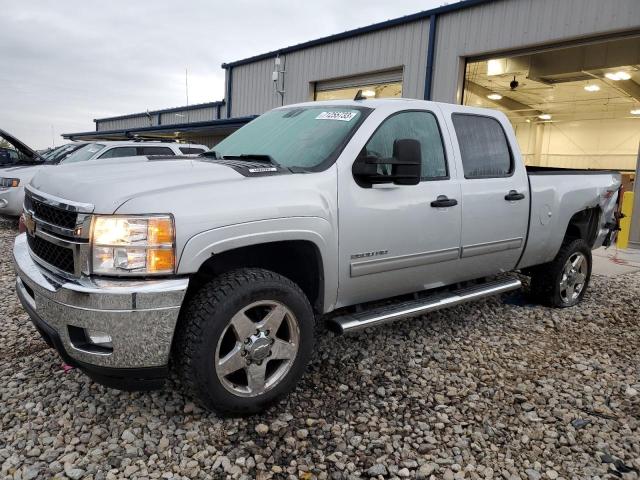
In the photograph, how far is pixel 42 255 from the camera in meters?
2.72

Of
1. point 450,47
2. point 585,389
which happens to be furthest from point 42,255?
point 450,47

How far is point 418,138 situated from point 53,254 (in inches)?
101

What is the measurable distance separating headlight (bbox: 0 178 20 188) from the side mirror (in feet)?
26.1

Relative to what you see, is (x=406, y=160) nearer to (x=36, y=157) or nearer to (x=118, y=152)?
(x=118, y=152)

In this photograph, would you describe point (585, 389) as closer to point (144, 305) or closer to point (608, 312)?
point (608, 312)

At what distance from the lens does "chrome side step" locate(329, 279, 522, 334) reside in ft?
10.1

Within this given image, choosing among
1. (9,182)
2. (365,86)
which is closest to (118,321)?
(9,182)

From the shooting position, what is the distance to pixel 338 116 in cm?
343

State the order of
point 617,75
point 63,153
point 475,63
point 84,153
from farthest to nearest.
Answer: point 617,75 → point 475,63 → point 63,153 → point 84,153

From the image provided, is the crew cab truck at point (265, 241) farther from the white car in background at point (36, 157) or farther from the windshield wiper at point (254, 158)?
the white car in background at point (36, 157)

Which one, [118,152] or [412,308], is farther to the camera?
[118,152]

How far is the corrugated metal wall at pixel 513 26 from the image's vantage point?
806cm

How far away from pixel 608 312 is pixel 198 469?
4.53 metres

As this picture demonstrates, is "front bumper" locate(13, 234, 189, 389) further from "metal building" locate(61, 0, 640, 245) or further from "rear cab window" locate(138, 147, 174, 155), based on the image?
"metal building" locate(61, 0, 640, 245)
